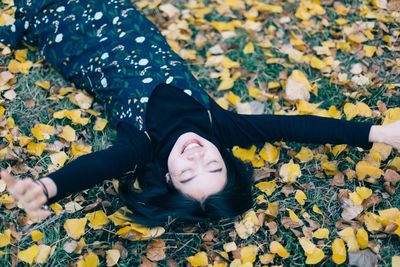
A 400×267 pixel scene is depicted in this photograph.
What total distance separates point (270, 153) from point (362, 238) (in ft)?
2.27

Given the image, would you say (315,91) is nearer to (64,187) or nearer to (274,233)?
(274,233)

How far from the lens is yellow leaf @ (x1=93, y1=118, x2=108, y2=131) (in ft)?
9.10

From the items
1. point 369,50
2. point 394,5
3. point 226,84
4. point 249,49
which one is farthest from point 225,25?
point 394,5

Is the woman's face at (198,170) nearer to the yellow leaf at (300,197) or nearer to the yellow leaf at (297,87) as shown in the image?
the yellow leaf at (300,197)

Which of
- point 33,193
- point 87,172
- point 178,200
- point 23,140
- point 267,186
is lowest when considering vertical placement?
point 267,186

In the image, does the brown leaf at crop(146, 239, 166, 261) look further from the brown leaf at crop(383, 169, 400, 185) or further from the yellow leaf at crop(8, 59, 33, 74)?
the yellow leaf at crop(8, 59, 33, 74)

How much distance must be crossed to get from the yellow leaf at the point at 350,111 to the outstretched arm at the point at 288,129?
327mm

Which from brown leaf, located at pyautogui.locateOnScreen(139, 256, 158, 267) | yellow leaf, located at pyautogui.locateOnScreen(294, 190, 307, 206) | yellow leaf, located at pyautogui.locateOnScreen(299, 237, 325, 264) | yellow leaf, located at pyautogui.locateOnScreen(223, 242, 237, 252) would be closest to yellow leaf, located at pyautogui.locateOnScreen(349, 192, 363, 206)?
yellow leaf, located at pyautogui.locateOnScreen(294, 190, 307, 206)

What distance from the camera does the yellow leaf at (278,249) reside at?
2.28 meters

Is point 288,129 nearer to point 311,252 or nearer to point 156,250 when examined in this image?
point 311,252

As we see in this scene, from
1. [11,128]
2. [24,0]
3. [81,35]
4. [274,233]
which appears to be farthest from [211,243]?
[24,0]

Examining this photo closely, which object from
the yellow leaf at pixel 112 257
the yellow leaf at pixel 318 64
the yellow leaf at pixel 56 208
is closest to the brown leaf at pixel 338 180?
the yellow leaf at pixel 318 64

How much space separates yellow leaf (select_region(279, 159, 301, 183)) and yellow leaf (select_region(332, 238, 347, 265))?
435 millimetres

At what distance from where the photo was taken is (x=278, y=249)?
2287mm
